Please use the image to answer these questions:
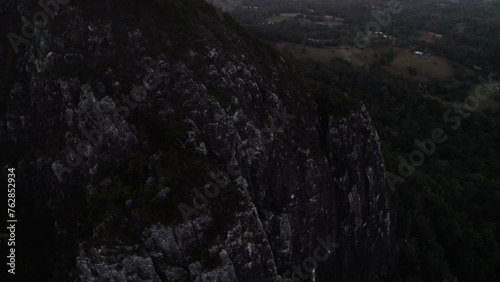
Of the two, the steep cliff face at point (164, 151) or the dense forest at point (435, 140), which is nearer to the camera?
the steep cliff face at point (164, 151)

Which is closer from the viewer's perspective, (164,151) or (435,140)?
(164,151)

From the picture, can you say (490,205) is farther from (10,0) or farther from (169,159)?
(10,0)

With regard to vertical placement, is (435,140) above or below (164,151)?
below

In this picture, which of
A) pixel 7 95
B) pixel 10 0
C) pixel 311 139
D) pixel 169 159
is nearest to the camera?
pixel 169 159

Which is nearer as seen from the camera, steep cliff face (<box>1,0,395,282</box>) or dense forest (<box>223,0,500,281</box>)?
steep cliff face (<box>1,0,395,282</box>)

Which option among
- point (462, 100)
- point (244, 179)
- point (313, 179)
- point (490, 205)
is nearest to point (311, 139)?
point (313, 179)

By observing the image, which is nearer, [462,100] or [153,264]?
[153,264]

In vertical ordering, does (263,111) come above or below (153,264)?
above

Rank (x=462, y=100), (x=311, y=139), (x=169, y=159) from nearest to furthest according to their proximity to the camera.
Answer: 1. (x=169, y=159)
2. (x=311, y=139)
3. (x=462, y=100)
